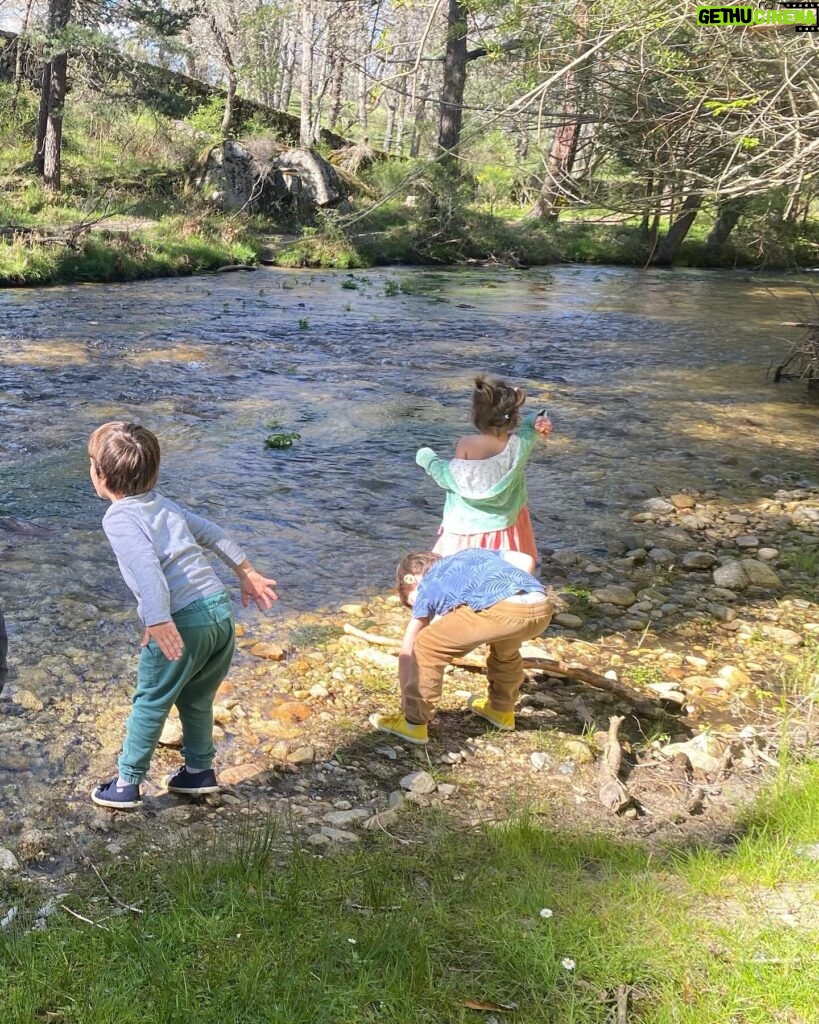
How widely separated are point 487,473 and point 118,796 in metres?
1.99

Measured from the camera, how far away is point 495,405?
4238mm

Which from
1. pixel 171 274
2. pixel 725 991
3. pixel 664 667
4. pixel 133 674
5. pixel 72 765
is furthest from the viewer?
pixel 171 274

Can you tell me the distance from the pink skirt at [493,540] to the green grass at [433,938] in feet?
4.57

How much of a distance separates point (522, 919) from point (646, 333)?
1434 centimetres

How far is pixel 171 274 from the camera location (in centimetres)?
1975

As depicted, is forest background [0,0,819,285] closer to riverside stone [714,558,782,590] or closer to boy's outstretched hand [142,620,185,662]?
riverside stone [714,558,782,590]

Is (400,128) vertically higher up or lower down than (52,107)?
higher up

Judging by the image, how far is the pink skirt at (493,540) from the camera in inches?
168

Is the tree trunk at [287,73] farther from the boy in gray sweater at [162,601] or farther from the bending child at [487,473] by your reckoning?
the boy in gray sweater at [162,601]

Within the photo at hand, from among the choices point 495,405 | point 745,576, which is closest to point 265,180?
point 745,576

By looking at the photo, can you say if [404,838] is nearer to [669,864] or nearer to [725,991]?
[669,864]

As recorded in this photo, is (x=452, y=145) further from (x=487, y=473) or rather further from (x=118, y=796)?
(x=118, y=796)

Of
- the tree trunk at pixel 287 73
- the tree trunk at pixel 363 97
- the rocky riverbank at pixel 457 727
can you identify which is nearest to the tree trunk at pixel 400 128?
the tree trunk at pixel 287 73

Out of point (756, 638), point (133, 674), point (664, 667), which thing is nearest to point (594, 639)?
point (664, 667)
